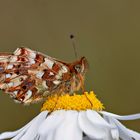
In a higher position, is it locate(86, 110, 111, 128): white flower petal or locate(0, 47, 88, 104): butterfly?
locate(0, 47, 88, 104): butterfly

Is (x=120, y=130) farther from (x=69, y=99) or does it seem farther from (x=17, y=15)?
(x=17, y=15)

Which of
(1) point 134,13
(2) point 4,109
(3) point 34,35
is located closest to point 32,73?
(2) point 4,109

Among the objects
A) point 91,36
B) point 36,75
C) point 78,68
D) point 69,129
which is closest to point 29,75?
point 36,75

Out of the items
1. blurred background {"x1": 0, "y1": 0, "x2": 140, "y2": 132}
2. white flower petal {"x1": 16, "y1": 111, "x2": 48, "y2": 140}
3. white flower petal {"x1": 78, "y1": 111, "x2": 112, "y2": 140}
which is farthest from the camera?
blurred background {"x1": 0, "y1": 0, "x2": 140, "y2": 132}

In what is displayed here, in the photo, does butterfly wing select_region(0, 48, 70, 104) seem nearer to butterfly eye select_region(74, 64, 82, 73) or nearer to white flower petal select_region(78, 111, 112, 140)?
butterfly eye select_region(74, 64, 82, 73)

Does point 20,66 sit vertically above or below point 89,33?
above

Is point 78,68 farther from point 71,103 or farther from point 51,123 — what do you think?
point 51,123

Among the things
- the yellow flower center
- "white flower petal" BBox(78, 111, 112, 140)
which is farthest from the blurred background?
"white flower petal" BBox(78, 111, 112, 140)

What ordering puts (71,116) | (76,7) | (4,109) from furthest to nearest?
1. (76,7)
2. (4,109)
3. (71,116)
